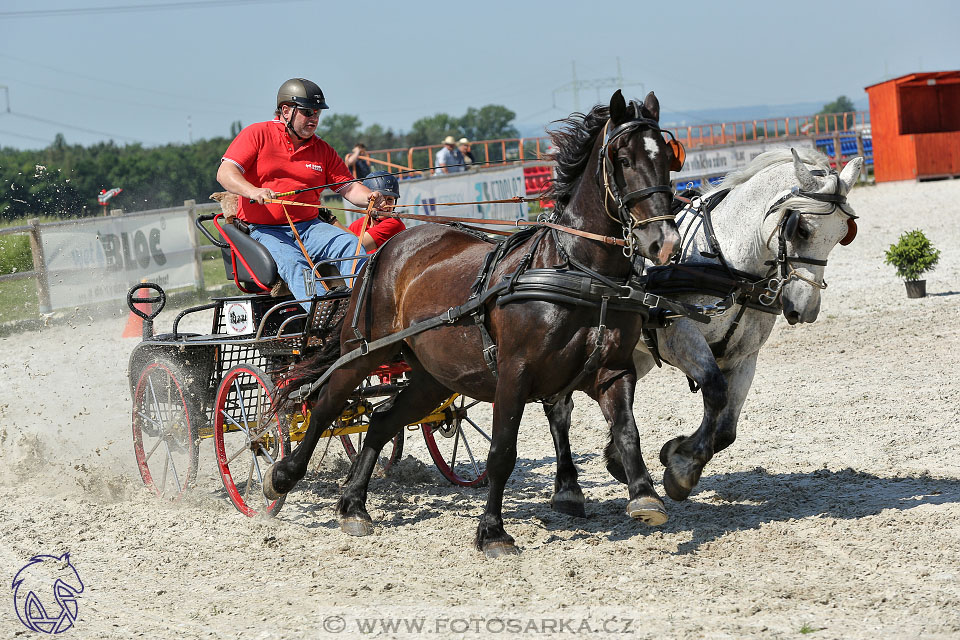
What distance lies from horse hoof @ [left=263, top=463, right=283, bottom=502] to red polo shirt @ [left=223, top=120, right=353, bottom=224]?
5.20ft

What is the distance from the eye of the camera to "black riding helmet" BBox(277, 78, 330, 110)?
5938mm

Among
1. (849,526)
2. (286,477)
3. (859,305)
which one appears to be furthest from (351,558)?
(859,305)

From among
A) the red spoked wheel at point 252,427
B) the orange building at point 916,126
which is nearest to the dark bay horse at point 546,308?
the red spoked wheel at point 252,427

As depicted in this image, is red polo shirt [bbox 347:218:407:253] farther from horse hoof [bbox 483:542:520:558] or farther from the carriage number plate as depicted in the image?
horse hoof [bbox 483:542:520:558]

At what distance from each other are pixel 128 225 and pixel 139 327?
3.32 meters

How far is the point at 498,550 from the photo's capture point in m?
4.90

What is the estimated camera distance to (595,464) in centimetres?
695

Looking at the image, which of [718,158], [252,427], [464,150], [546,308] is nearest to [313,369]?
[252,427]

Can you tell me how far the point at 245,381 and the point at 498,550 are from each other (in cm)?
247

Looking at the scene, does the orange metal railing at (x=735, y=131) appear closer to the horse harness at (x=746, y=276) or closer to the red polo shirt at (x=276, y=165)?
the red polo shirt at (x=276, y=165)

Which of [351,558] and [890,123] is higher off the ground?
[890,123]

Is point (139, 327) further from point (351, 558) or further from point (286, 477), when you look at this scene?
A: point (351, 558)

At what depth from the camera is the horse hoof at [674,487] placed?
5039mm

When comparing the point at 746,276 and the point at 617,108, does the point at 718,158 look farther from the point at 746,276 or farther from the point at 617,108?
the point at 617,108
